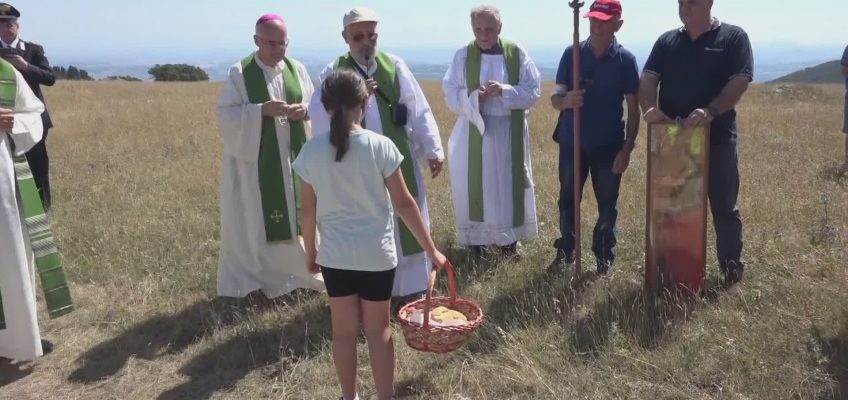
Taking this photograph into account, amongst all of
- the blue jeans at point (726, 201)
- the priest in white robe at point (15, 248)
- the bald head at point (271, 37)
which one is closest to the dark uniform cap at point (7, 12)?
the priest in white robe at point (15, 248)

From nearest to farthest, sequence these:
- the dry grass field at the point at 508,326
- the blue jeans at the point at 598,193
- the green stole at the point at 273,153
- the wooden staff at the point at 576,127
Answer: the dry grass field at the point at 508,326
the wooden staff at the point at 576,127
the green stole at the point at 273,153
the blue jeans at the point at 598,193

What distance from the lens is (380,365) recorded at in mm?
3541

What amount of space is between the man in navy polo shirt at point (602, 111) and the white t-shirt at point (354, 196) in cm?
205

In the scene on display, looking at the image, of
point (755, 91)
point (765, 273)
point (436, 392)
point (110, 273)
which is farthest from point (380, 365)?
point (755, 91)

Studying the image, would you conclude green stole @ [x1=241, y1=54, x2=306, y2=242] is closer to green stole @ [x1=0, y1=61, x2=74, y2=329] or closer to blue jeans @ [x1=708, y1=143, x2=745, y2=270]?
green stole @ [x1=0, y1=61, x2=74, y2=329]

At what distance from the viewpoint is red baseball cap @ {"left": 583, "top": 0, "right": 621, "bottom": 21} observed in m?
4.75

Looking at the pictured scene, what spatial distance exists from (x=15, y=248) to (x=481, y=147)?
3.35m

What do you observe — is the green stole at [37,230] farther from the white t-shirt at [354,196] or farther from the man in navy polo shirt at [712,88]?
the man in navy polo shirt at [712,88]

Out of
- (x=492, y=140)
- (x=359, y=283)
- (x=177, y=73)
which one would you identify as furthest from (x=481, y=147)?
(x=177, y=73)

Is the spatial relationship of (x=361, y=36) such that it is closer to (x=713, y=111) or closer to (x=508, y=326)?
(x=508, y=326)

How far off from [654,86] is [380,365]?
8.37ft

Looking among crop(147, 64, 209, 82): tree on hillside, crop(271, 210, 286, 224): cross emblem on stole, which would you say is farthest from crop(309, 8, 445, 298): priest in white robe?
crop(147, 64, 209, 82): tree on hillside

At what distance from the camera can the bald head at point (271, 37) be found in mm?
4785

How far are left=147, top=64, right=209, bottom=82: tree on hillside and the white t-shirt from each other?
49618 millimetres
